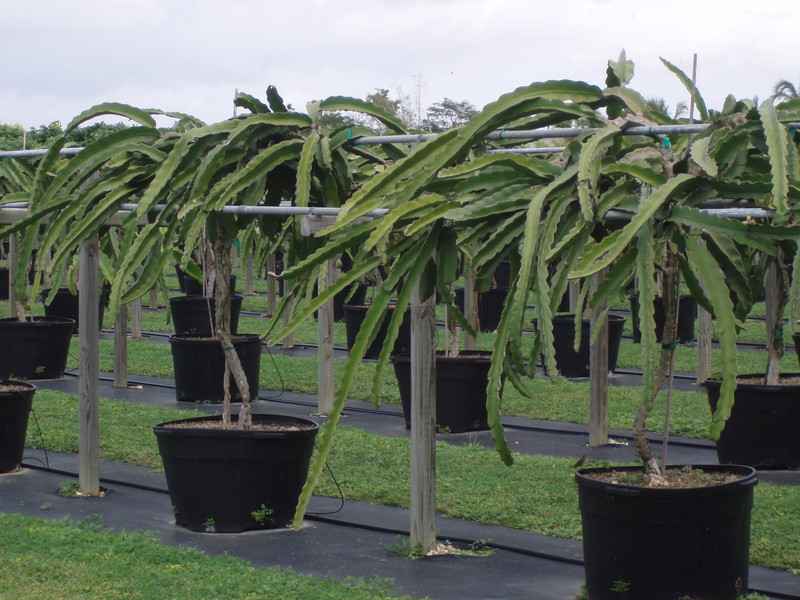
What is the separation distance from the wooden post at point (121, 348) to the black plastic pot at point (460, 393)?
9.02 feet

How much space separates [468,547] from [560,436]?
2799mm

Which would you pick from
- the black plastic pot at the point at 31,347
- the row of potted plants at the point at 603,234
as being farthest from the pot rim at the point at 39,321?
the row of potted plants at the point at 603,234

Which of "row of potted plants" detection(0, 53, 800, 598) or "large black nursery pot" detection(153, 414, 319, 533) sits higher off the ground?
"row of potted plants" detection(0, 53, 800, 598)

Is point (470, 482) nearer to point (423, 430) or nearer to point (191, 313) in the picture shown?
point (423, 430)

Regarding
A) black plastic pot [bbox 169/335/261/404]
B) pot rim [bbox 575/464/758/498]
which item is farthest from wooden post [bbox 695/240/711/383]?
pot rim [bbox 575/464/758/498]

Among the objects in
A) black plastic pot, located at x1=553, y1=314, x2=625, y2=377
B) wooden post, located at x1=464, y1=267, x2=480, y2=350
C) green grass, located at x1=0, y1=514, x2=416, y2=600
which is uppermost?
wooden post, located at x1=464, y1=267, x2=480, y2=350

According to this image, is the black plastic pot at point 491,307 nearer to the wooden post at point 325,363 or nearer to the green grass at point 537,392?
the green grass at point 537,392

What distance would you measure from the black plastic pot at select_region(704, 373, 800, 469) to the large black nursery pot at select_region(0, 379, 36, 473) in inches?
163

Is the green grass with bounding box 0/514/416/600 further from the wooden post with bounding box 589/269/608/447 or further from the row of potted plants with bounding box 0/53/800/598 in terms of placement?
the wooden post with bounding box 589/269/608/447

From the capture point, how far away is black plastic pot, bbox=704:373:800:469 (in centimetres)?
599

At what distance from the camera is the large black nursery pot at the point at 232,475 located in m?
4.82

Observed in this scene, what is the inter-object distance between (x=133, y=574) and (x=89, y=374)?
74.0 inches

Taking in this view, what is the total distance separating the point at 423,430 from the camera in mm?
4465

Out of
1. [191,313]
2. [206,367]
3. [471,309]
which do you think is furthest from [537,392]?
[191,313]
